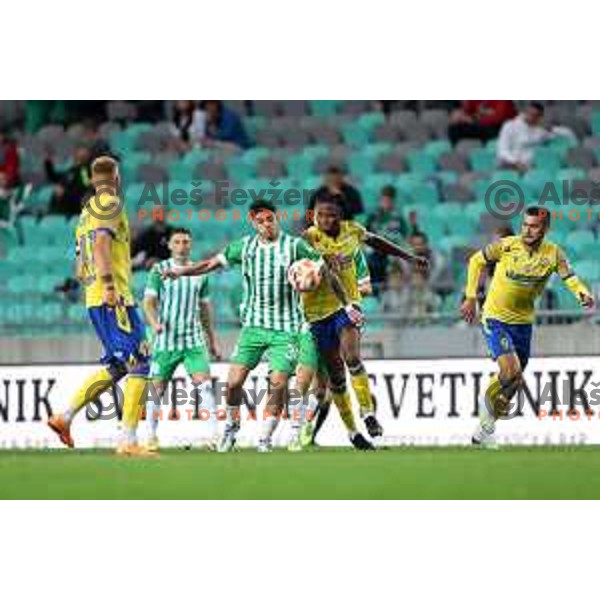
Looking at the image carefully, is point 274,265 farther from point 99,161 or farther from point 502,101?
Result: point 502,101

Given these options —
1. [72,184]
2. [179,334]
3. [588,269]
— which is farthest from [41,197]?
[179,334]

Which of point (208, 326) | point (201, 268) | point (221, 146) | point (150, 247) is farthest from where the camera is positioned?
point (221, 146)

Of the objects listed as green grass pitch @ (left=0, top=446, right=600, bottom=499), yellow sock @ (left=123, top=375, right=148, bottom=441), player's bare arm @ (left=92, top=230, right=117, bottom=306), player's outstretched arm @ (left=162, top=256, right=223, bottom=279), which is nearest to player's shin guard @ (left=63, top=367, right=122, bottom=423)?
yellow sock @ (left=123, top=375, right=148, bottom=441)

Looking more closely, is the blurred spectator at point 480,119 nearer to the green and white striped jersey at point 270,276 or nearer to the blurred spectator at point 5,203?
the blurred spectator at point 5,203

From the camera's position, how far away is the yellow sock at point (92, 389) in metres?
14.8

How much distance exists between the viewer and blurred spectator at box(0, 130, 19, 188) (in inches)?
933

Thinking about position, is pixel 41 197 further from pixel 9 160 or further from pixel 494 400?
pixel 494 400

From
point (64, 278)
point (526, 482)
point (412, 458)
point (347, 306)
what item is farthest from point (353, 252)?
point (64, 278)

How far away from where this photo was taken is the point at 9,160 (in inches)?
941

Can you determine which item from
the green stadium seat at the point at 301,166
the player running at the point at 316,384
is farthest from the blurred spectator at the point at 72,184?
the player running at the point at 316,384

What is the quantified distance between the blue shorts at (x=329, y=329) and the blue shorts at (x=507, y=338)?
45.4 inches

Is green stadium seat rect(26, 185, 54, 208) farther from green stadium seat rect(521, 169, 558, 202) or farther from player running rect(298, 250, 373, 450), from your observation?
player running rect(298, 250, 373, 450)

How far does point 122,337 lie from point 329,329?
6.99 feet

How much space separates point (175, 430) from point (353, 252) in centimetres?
275
